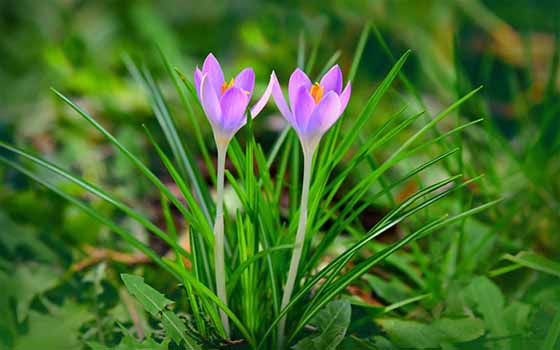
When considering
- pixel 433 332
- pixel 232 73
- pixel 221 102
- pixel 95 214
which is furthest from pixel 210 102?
pixel 232 73

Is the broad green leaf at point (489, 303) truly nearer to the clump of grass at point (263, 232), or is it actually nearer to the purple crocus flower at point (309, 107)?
the clump of grass at point (263, 232)

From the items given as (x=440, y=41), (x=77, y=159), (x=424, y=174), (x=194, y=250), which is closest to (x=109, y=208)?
(x=77, y=159)

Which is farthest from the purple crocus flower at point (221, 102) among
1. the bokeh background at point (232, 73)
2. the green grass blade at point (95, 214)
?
the bokeh background at point (232, 73)

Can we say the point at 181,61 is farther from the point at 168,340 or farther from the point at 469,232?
the point at 168,340

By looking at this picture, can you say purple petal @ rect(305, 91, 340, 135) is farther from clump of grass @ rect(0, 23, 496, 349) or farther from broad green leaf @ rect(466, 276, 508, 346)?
broad green leaf @ rect(466, 276, 508, 346)

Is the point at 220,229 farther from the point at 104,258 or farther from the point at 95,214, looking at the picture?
the point at 104,258

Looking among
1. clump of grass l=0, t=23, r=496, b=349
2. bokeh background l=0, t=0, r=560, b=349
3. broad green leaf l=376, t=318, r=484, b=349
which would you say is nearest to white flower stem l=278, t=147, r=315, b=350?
clump of grass l=0, t=23, r=496, b=349
